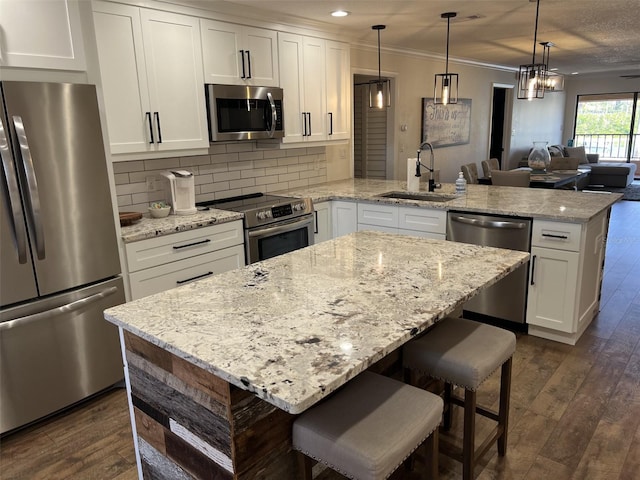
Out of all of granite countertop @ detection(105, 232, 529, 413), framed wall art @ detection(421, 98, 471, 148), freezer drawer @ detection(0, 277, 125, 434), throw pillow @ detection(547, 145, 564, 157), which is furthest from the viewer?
throw pillow @ detection(547, 145, 564, 157)

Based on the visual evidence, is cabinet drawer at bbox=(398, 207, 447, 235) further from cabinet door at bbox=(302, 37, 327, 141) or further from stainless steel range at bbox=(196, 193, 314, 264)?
cabinet door at bbox=(302, 37, 327, 141)

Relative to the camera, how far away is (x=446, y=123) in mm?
7168

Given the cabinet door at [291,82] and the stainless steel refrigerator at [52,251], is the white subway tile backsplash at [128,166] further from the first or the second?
the cabinet door at [291,82]

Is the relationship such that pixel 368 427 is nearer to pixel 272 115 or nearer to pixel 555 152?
pixel 272 115

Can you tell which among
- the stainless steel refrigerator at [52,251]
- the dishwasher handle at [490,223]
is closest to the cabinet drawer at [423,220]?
the dishwasher handle at [490,223]

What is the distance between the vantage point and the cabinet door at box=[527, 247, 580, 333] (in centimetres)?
308

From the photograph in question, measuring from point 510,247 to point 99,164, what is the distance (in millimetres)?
2711

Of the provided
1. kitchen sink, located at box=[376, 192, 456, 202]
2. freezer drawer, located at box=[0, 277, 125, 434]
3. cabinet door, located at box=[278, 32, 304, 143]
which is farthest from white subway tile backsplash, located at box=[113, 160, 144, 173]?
kitchen sink, located at box=[376, 192, 456, 202]

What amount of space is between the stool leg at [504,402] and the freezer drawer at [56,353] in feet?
6.97

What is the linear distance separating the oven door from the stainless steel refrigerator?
1050mm

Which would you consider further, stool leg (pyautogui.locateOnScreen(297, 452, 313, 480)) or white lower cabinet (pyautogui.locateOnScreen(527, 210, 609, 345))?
white lower cabinet (pyautogui.locateOnScreen(527, 210, 609, 345))

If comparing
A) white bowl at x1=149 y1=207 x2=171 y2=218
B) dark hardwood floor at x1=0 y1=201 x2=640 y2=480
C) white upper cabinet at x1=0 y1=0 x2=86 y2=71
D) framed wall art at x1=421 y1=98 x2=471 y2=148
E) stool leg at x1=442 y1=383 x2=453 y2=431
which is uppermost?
white upper cabinet at x1=0 y1=0 x2=86 y2=71

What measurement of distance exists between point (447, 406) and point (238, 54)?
2907 millimetres

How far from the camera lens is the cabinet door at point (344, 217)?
4137 mm
